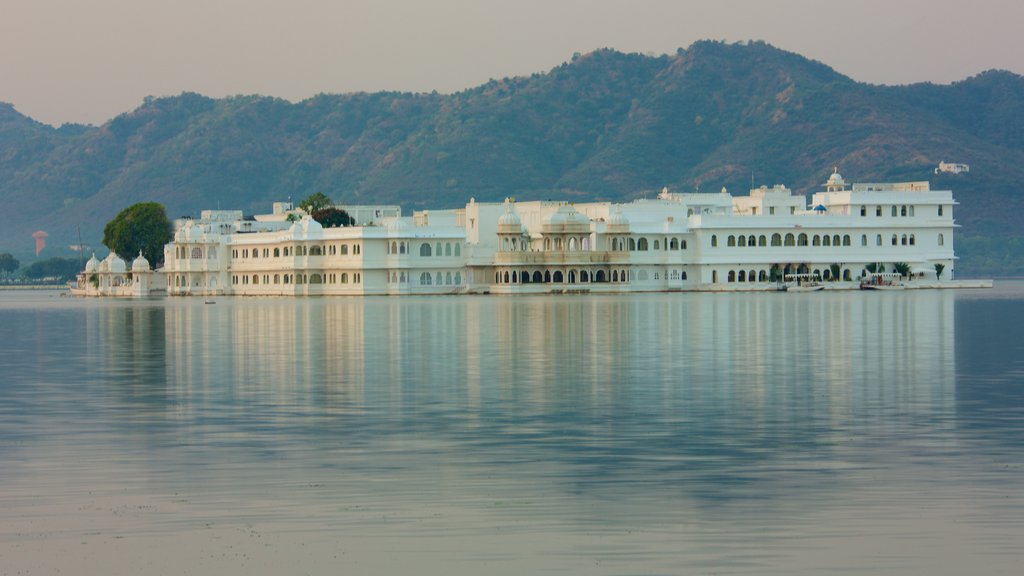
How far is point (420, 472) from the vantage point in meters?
15.1

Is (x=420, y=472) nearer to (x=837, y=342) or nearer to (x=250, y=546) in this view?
(x=250, y=546)

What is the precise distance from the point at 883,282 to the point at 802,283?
5043 millimetres

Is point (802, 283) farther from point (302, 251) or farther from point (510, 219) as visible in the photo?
point (302, 251)

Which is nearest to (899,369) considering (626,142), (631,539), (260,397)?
(260,397)

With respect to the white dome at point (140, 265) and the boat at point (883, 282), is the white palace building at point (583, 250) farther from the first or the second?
the boat at point (883, 282)

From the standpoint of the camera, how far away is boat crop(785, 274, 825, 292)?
96.2m

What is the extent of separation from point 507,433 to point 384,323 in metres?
32.0

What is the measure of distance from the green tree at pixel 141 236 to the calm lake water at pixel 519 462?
3330 inches

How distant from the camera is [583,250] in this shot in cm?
9875

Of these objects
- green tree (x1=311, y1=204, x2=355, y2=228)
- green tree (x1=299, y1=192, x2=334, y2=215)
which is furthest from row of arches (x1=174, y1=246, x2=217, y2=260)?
green tree (x1=299, y1=192, x2=334, y2=215)

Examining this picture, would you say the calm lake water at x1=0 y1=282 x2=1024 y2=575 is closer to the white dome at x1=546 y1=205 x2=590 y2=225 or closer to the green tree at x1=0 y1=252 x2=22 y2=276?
the white dome at x1=546 y1=205 x2=590 y2=225

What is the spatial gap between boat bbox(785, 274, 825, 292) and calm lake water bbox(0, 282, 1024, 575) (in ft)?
209

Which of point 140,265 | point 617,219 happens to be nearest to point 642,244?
point 617,219

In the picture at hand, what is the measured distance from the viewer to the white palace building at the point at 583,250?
317 ft
